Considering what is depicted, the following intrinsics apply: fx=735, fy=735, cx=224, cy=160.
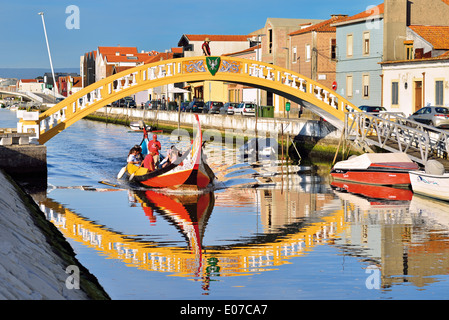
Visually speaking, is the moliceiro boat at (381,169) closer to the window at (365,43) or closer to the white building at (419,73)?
the white building at (419,73)

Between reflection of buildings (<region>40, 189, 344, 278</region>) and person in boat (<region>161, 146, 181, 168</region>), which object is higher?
person in boat (<region>161, 146, 181, 168</region>)

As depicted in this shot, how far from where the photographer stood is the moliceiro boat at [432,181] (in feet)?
96.4

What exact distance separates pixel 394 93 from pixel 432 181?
88.6 feet

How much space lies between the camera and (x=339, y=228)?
24047 mm

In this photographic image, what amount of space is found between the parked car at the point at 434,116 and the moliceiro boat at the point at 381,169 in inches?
432

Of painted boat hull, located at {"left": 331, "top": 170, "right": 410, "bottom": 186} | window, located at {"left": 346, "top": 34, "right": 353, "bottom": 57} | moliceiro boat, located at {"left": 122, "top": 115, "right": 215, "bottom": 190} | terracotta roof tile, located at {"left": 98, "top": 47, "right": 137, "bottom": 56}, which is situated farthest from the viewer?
terracotta roof tile, located at {"left": 98, "top": 47, "right": 137, "bottom": 56}

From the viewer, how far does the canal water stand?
52.5 ft

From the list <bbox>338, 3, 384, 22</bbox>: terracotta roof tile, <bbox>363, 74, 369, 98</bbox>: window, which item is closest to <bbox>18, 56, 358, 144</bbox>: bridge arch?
<bbox>363, 74, 369, 98</bbox>: window

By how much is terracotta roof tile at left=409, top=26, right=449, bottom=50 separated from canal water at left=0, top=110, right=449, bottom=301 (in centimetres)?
1962

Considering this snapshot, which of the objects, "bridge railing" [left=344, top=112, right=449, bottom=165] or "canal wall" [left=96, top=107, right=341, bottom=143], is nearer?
"bridge railing" [left=344, top=112, right=449, bottom=165]

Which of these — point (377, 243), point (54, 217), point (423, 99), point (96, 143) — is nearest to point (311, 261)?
point (377, 243)

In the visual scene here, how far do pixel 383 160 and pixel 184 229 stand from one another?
530 inches

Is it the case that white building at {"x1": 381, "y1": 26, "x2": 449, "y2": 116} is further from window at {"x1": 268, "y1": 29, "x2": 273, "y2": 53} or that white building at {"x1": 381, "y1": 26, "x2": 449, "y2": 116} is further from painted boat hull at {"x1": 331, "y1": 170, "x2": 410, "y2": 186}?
window at {"x1": 268, "y1": 29, "x2": 273, "y2": 53}

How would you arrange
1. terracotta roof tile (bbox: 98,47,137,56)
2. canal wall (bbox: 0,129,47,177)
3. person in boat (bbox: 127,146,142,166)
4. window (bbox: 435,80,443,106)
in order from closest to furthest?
canal wall (bbox: 0,129,47,177) < person in boat (bbox: 127,146,142,166) < window (bbox: 435,80,443,106) < terracotta roof tile (bbox: 98,47,137,56)
